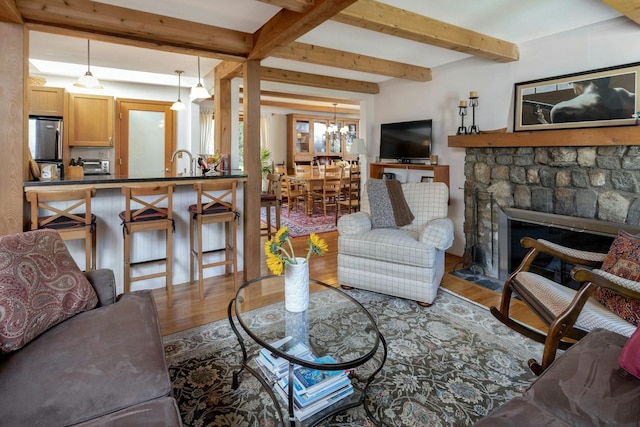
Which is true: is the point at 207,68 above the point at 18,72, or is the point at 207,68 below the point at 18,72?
above

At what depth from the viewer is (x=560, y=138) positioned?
3000 millimetres

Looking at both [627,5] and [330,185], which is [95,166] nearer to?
[330,185]

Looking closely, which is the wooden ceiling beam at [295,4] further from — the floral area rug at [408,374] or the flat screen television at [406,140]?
the flat screen television at [406,140]

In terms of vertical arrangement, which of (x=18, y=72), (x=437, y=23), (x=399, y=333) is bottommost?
(x=399, y=333)

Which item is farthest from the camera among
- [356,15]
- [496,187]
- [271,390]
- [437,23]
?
[496,187]

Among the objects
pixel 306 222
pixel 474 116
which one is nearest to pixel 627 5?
pixel 474 116

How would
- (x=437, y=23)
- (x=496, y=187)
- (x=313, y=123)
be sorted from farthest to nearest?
(x=313, y=123) → (x=496, y=187) → (x=437, y=23)

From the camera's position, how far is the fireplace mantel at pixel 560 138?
8.60ft

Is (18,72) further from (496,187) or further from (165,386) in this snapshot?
(496,187)

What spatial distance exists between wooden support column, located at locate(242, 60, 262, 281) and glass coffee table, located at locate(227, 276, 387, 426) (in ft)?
4.40

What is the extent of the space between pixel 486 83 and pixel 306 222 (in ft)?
11.3

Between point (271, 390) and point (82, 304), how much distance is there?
97 cm

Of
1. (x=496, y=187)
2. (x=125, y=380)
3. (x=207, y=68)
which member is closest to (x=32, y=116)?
(x=207, y=68)

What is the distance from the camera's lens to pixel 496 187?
3.62 meters
